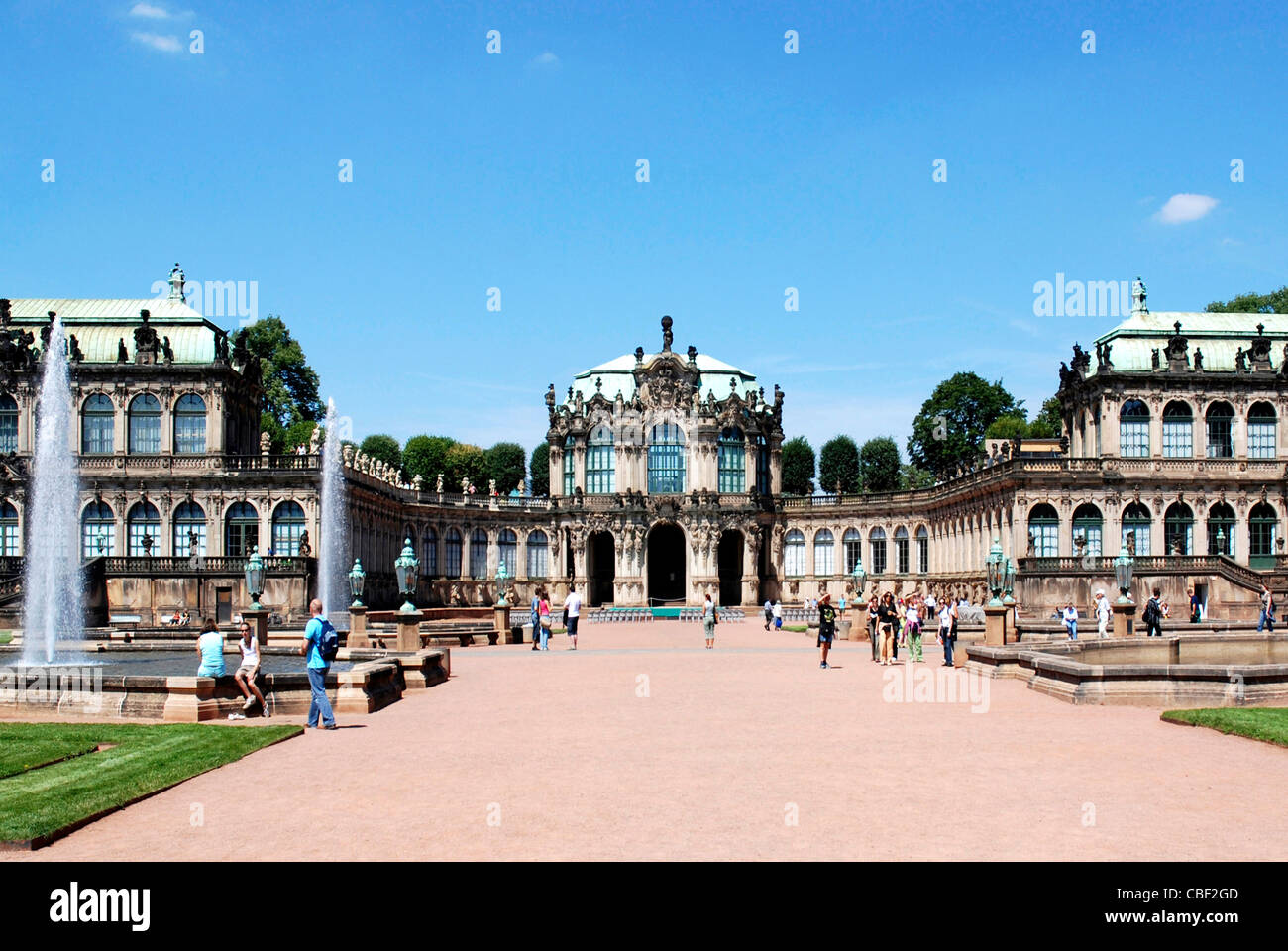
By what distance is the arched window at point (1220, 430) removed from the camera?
6694 centimetres

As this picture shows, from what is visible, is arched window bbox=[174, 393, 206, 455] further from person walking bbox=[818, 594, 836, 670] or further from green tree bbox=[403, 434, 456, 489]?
green tree bbox=[403, 434, 456, 489]

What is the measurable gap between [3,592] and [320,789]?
145 feet

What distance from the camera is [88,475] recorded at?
2413 inches

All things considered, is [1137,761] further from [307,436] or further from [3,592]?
[307,436]

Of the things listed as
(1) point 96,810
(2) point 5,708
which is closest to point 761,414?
(2) point 5,708

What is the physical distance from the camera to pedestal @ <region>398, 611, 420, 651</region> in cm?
3406

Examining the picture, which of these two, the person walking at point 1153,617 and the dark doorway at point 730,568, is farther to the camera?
the dark doorway at point 730,568

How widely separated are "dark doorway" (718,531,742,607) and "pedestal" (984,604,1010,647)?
48.9 meters

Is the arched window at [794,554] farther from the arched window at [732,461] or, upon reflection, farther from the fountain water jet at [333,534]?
the fountain water jet at [333,534]

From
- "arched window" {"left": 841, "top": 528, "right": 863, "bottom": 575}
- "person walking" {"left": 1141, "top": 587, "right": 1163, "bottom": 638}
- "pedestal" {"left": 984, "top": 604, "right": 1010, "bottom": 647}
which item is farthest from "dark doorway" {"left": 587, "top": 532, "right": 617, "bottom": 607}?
"person walking" {"left": 1141, "top": 587, "right": 1163, "bottom": 638}

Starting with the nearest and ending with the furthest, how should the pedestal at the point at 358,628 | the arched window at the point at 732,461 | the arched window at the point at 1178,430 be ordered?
the pedestal at the point at 358,628
the arched window at the point at 1178,430
the arched window at the point at 732,461

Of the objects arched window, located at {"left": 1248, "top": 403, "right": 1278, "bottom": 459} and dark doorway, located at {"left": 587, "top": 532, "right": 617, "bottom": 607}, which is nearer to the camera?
arched window, located at {"left": 1248, "top": 403, "right": 1278, "bottom": 459}

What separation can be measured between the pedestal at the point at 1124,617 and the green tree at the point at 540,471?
90.1 meters

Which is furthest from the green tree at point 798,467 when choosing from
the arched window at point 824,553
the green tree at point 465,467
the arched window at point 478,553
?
the arched window at point 478,553
